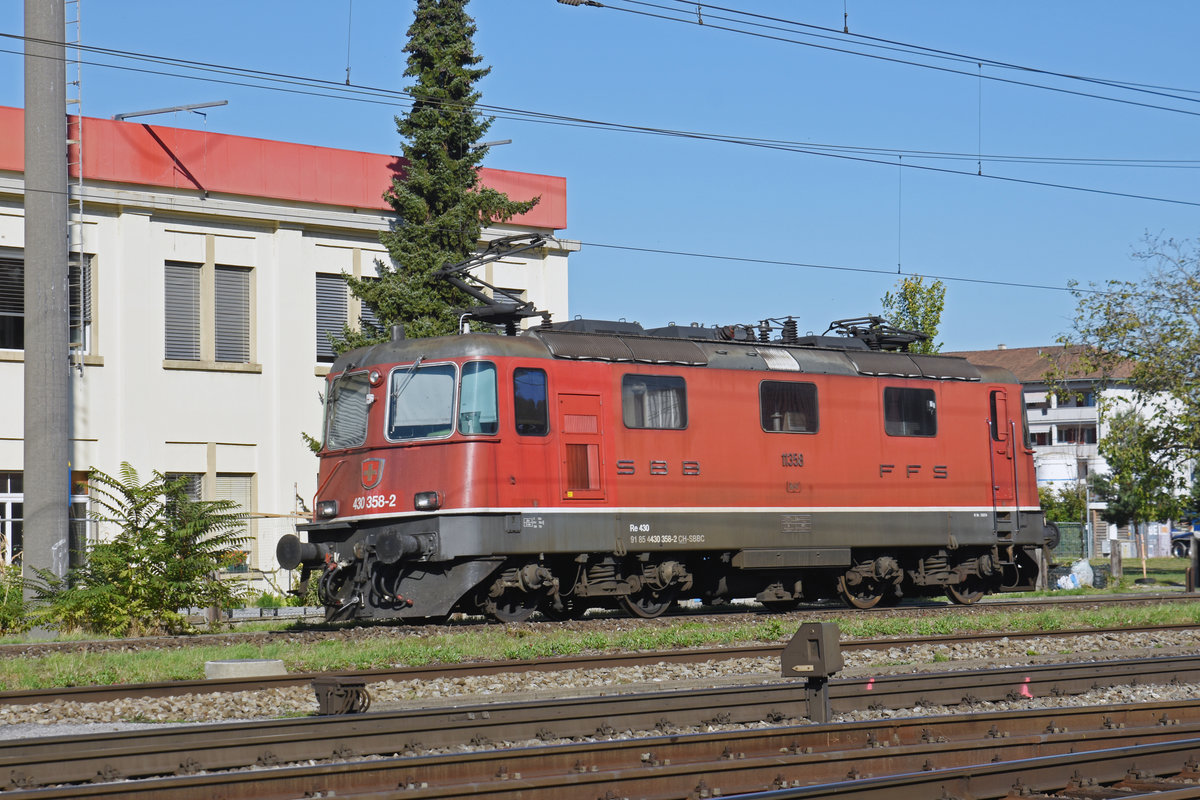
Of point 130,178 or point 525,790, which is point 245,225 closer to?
point 130,178

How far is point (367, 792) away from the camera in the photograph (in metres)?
7.45

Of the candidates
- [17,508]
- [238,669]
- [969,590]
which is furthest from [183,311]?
[238,669]

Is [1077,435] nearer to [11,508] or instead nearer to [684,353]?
[11,508]

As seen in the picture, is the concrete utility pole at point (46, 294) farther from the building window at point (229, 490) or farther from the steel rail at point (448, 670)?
the steel rail at point (448, 670)

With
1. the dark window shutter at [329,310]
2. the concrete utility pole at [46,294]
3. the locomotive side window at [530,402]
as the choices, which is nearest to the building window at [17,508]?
the concrete utility pole at [46,294]

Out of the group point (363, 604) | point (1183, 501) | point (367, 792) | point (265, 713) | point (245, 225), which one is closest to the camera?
point (367, 792)

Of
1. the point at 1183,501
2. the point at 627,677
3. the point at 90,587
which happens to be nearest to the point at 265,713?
the point at 627,677

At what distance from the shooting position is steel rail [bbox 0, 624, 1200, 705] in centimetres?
1092

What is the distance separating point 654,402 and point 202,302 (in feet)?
44.0

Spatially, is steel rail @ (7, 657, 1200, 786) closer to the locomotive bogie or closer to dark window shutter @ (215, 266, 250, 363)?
the locomotive bogie

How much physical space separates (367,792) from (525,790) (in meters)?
1.13

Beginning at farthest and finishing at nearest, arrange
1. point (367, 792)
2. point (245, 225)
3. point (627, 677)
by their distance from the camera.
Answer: point (245, 225), point (627, 677), point (367, 792)

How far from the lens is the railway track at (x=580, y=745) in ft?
24.2

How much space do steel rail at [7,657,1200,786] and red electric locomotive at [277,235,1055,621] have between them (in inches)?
244
